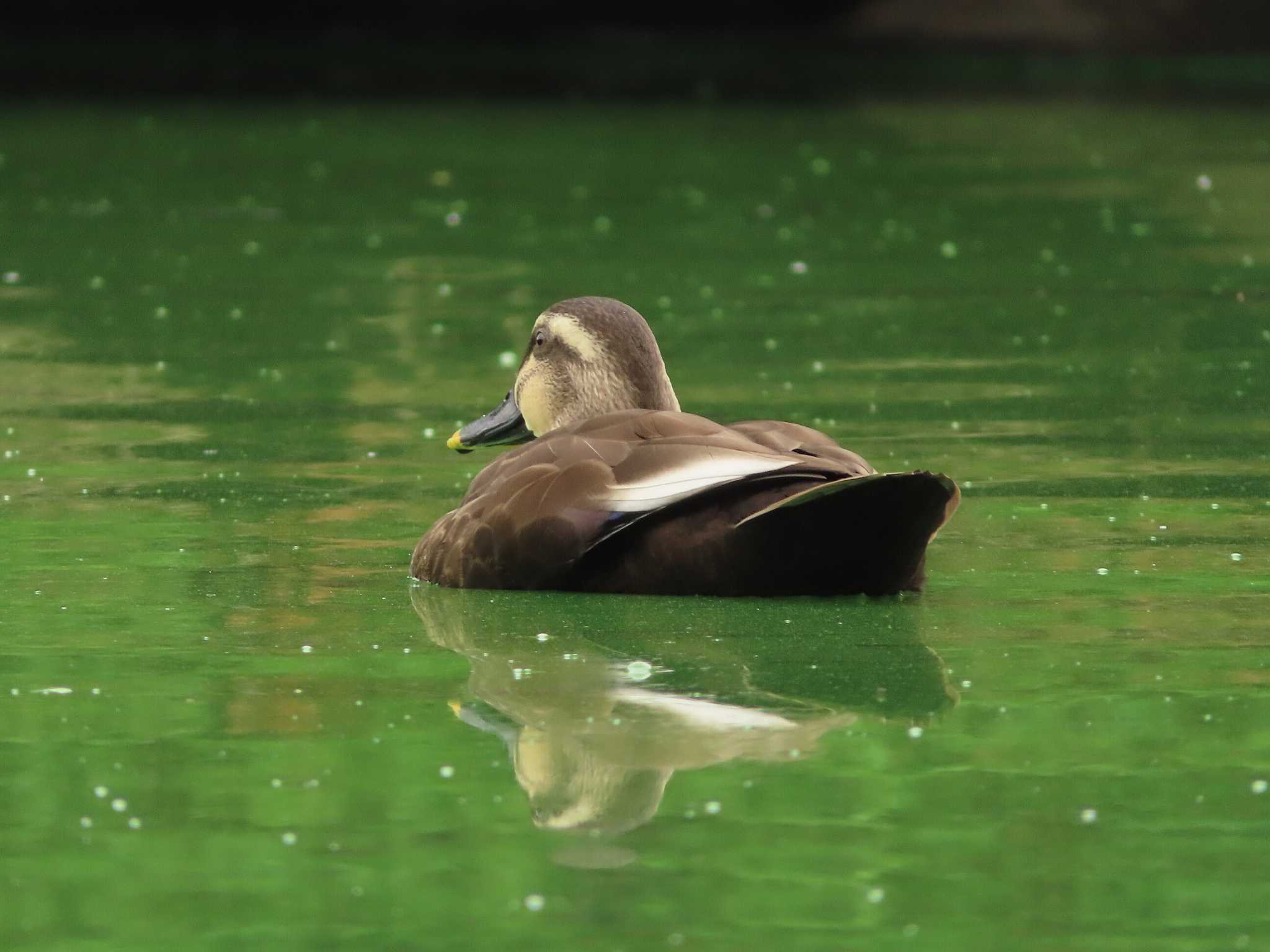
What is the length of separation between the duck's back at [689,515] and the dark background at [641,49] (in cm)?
1927

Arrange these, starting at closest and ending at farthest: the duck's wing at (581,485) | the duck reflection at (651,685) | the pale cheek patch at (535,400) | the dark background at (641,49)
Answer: the duck reflection at (651,685)
the duck's wing at (581,485)
the pale cheek patch at (535,400)
the dark background at (641,49)

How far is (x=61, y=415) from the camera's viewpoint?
9219 millimetres

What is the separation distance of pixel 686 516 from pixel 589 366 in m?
0.89

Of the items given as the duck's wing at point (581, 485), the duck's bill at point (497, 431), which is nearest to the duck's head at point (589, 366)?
the duck's bill at point (497, 431)

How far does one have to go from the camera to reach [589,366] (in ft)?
22.7

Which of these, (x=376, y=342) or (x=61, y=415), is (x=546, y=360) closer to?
(x=61, y=415)

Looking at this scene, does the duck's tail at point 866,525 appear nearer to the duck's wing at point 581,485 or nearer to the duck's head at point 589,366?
the duck's wing at point 581,485

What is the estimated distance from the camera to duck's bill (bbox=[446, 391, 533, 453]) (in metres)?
7.27

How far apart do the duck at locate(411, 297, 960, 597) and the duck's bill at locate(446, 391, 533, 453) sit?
0.49 m

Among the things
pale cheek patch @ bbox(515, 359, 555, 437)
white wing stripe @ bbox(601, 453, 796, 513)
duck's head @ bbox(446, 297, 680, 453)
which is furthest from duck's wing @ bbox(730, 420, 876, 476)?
pale cheek patch @ bbox(515, 359, 555, 437)

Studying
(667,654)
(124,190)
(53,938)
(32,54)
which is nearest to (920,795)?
(667,654)

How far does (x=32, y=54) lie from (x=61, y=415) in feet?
76.2

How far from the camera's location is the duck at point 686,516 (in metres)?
5.94

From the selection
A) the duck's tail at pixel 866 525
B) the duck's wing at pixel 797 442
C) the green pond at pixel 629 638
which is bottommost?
the green pond at pixel 629 638
